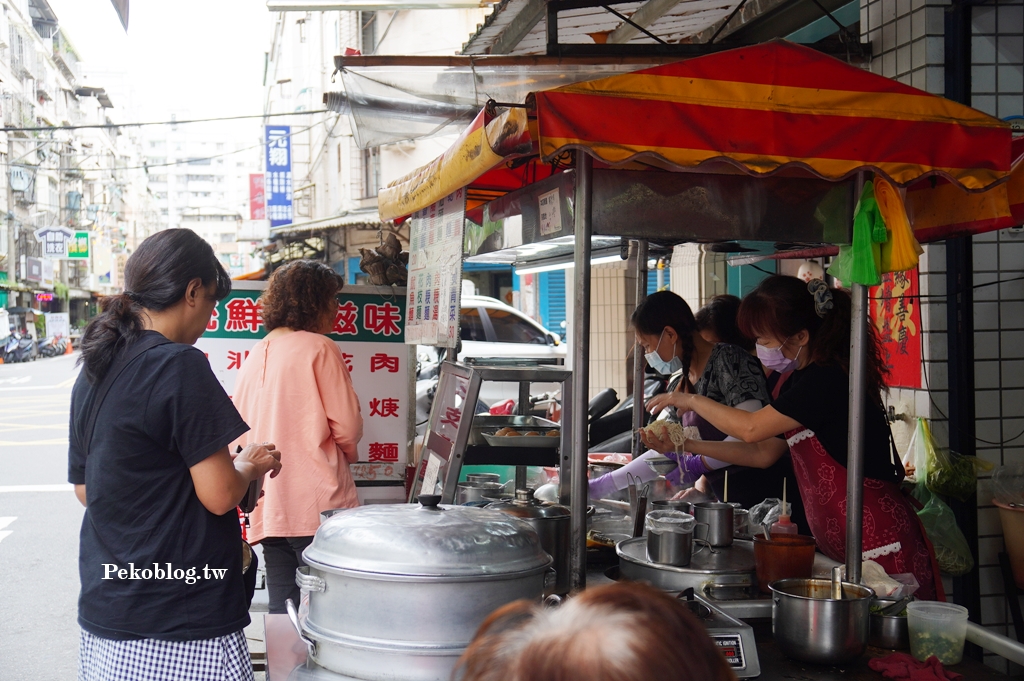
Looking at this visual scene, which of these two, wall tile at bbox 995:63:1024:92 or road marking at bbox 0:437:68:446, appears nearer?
wall tile at bbox 995:63:1024:92

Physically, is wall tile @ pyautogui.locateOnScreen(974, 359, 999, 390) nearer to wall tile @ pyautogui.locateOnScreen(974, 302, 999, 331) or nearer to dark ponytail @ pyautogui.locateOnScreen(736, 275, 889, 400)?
wall tile @ pyautogui.locateOnScreen(974, 302, 999, 331)

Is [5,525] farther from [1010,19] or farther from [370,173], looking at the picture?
[370,173]

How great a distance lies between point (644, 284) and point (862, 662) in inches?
104

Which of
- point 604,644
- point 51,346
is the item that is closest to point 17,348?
point 51,346

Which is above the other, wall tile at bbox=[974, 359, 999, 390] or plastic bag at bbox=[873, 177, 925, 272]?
plastic bag at bbox=[873, 177, 925, 272]

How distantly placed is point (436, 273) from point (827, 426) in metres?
1.73

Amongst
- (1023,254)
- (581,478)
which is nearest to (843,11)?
(1023,254)

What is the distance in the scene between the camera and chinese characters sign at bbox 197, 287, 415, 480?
184 inches

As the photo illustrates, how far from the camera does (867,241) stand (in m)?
2.63

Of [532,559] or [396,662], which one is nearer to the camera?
[396,662]

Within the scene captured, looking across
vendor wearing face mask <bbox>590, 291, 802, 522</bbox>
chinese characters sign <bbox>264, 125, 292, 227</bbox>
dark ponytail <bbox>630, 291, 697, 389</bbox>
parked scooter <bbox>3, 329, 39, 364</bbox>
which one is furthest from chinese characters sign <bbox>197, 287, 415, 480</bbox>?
parked scooter <bbox>3, 329, 39, 364</bbox>

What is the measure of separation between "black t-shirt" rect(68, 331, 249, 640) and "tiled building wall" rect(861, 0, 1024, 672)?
355 centimetres

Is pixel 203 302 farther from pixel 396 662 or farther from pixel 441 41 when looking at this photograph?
pixel 441 41

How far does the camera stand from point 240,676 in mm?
2203
